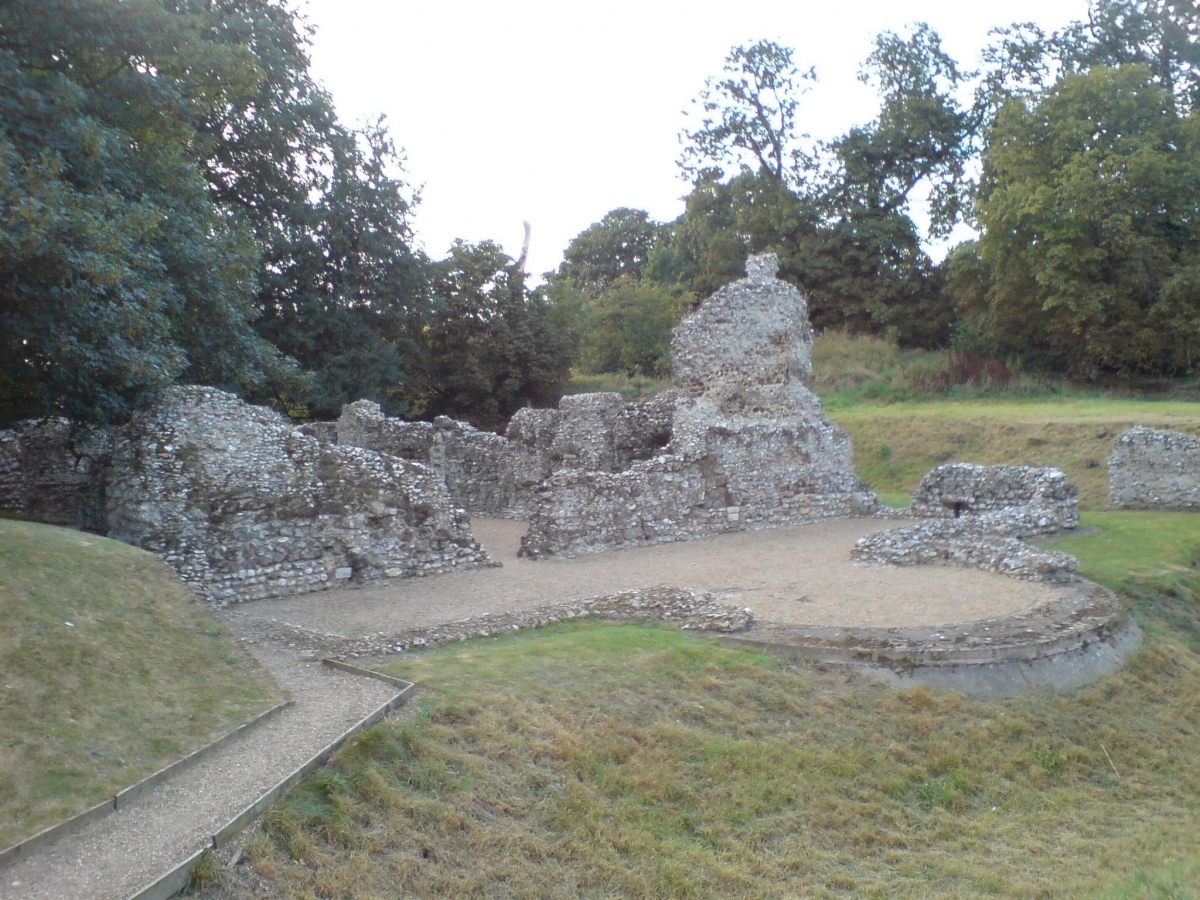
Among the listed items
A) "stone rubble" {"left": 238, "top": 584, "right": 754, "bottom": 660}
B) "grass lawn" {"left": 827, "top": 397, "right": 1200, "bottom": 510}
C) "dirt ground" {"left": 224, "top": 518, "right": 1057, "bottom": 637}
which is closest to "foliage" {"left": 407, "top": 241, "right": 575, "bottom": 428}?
"grass lawn" {"left": 827, "top": 397, "right": 1200, "bottom": 510}

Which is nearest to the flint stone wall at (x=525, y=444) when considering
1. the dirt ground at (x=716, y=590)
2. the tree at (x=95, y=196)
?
the dirt ground at (x=716, y=590)

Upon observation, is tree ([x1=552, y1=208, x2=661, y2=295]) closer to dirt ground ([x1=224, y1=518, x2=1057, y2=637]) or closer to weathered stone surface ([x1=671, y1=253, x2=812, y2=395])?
weathered stone surface ([x1=671, y1=253, x2=812, y2=395])

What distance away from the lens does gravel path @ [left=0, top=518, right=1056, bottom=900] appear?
5.86 metres

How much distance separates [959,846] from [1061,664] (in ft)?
11.5

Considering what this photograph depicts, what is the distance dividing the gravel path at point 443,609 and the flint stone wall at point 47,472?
4920 millimetres

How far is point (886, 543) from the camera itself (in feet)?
51.5

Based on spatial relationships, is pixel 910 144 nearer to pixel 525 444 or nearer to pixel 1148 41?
pixel 1148 41

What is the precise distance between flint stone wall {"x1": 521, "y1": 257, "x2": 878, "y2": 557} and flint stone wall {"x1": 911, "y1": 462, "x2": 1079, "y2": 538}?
1496 millimetres

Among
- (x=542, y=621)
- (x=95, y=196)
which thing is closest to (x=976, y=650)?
(x=542, y=621)

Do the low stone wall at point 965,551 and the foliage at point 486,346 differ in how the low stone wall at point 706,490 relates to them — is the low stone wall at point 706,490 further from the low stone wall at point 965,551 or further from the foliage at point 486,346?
the foliage at point 486,346

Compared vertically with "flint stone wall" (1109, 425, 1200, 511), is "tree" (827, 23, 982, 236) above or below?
above

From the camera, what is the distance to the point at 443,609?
12.5 meters

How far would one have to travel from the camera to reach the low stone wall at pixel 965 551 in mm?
13953

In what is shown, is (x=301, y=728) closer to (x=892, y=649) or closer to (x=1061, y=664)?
(x=892, y=649)
